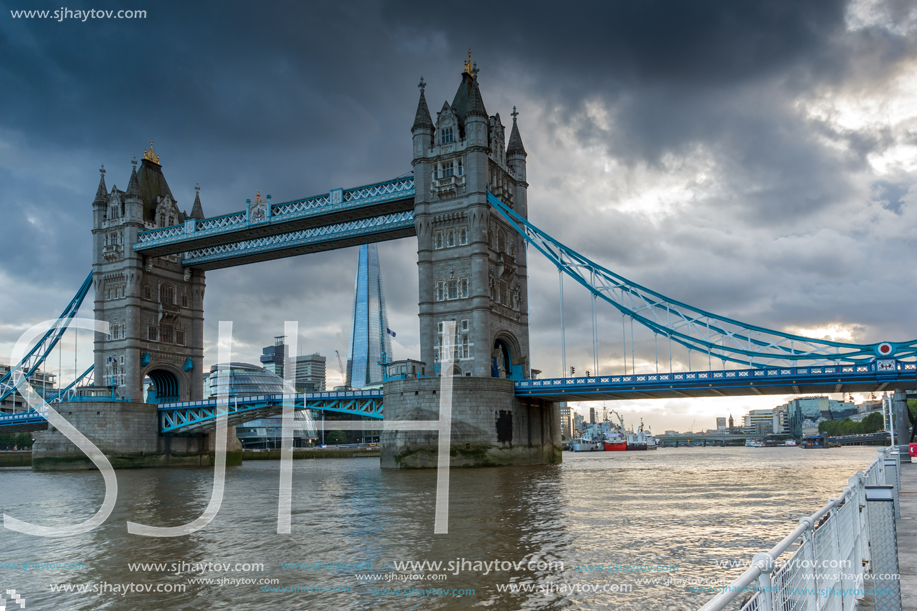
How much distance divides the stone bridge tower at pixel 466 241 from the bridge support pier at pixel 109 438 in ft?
96.4

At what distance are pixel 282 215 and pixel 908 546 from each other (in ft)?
178

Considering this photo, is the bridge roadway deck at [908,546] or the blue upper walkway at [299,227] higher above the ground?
the blue upper walkway at [299,227]

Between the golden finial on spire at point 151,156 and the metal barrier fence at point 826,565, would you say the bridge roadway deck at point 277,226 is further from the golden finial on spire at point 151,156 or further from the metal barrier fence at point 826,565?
the metal barrier fence at point 826,565

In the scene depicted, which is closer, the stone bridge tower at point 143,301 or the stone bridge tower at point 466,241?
the stone bridge tower at point 466,241

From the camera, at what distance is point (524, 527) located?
62.6 ft

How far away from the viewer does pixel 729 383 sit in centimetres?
4722

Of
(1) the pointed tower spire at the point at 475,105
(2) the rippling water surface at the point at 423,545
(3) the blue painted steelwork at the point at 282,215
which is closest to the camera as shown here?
(2) the rippling water surface at the point at 423,545

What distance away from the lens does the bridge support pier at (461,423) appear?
154 feet

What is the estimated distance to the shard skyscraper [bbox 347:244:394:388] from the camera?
17275cm

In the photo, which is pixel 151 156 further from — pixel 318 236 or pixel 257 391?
pixel 257 391

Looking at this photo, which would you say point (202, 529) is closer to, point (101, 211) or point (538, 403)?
point (538, 403)

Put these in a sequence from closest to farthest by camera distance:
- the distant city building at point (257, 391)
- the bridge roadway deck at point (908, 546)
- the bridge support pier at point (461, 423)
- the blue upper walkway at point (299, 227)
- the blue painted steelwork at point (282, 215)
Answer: the bridge roadway deck at point (908, 546) → the bridge support pier at point (461, 423) → the blue painted steelwork at point (282, 215) → the blue upper walkway at point (299, 227) → the distant city building at point (257, 391)

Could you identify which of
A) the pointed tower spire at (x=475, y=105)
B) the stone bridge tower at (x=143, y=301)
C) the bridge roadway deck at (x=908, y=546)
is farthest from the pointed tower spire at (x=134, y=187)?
the bridge roadway deck at (x=908, y=546)

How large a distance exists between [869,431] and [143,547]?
161 m
